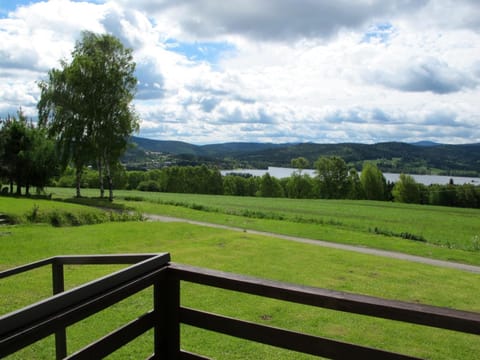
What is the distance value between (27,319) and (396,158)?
18352 cm

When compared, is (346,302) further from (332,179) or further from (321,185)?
(332,179)

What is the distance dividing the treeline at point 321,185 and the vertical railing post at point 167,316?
66.0m

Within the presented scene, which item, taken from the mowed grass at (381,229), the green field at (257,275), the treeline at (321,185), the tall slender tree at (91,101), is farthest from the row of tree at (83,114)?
the treeline at (321,185)

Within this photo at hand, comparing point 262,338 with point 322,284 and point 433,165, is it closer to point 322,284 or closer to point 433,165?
point 322,284

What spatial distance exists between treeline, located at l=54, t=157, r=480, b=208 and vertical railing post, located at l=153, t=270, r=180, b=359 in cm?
6603

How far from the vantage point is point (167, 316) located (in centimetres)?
270

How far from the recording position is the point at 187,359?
9.00 ft

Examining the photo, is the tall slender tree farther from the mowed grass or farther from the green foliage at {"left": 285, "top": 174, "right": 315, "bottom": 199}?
the green foliage at {"left": 285, "top": 174, "right": 315, "bottom": 199}

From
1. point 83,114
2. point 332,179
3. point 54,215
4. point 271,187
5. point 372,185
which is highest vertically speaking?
point 83,114

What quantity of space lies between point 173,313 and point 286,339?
2.82 feet

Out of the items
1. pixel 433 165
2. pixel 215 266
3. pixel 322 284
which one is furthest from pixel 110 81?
pixel 433 165

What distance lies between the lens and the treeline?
2864 inches

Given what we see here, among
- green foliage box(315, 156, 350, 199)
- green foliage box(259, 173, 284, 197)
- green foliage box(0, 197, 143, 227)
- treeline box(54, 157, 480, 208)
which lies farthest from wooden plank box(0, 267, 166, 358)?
green foliage box(259, 173, 284, 197)

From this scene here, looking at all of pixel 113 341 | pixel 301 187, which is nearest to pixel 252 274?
pixel 113 341
